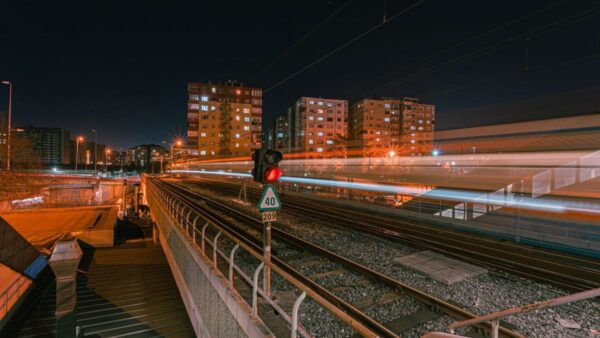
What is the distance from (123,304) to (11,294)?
20.0 ft

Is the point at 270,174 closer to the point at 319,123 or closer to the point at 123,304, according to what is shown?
the point at 123,304

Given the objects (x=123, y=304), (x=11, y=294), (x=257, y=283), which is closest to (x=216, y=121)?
(x=11, y=294)

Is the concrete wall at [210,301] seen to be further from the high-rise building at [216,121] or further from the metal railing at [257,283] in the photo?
the high-rise building at [216,121]

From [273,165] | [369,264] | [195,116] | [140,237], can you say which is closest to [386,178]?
[369,264]

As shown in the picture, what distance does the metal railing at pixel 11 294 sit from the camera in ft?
41.1

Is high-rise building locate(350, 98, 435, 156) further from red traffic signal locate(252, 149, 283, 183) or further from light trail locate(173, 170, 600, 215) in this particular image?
red traffic signal locate(252, 149, 283, 183)

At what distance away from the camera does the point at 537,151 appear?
13.5 meters

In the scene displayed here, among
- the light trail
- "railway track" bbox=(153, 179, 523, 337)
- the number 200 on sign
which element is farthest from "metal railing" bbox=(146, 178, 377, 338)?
the light trail

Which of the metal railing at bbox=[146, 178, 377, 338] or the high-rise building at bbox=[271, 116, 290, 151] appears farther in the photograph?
the high-rise building at bbox=[271, 116, 290, 151]

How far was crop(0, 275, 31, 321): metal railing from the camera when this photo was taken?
12512mm

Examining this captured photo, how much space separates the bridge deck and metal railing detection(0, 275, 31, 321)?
3.13 ft

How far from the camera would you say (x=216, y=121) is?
8606cm

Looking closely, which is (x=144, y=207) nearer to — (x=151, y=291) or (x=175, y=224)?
(x=151, y=291)

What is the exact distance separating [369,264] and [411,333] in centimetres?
319
